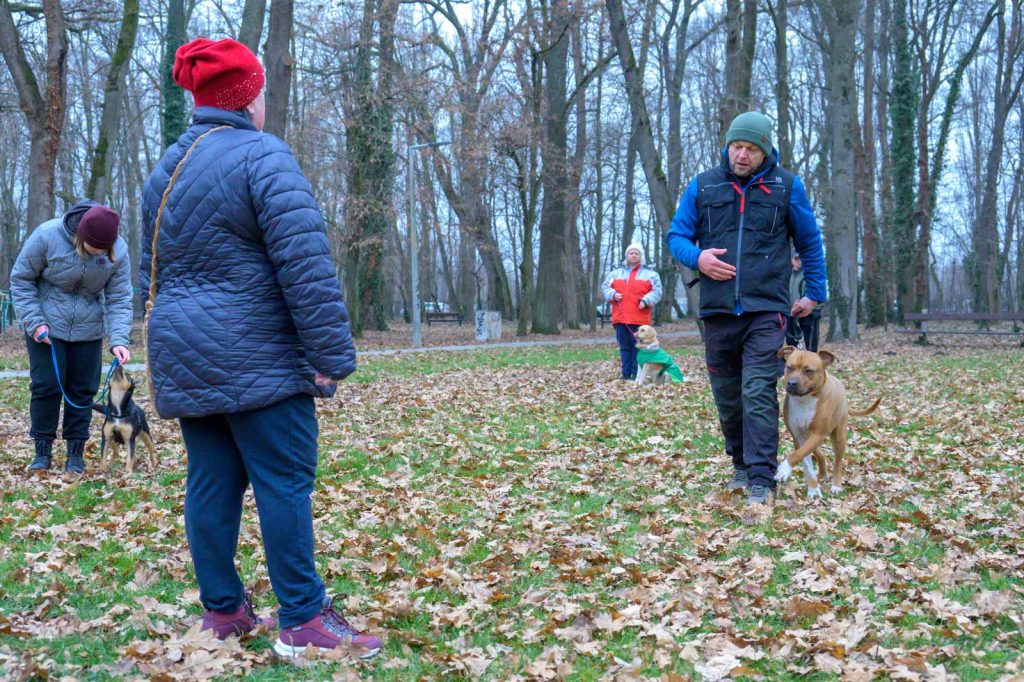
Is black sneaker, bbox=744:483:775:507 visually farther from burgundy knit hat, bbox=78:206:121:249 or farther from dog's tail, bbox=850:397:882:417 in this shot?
burgundy knit hat, bbox=78:206:121:249

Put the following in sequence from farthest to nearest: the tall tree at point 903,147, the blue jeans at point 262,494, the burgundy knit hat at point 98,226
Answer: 1. the tall tree at point 903,147
2. the burgundy knit hat at point 98,226
3. the blue jeans at point 262,494

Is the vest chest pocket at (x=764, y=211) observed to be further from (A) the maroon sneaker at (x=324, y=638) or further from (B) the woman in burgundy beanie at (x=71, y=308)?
(B) the woman in burgundy beanie at (x=71, y=308)

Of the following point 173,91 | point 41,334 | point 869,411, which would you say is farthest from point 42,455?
point 173,91

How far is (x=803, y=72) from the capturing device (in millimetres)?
40156

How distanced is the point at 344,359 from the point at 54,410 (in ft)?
17.1

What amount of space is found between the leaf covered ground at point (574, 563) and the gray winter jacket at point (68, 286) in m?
1.20

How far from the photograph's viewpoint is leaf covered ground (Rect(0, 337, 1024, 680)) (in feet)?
12.0

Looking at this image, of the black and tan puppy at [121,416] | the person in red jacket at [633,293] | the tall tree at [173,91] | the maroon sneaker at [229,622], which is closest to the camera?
the maroon sneaker at [229,622]

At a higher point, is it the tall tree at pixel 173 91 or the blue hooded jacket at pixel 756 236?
the tall tree at pixel 173 91

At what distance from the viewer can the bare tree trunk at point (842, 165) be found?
2217 centimetres

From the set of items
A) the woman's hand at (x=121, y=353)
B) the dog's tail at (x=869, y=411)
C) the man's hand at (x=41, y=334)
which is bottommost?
the dog's tail at (x=869, y=411)

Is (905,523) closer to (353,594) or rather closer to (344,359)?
(353,594)

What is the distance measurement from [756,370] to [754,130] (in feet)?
4.81

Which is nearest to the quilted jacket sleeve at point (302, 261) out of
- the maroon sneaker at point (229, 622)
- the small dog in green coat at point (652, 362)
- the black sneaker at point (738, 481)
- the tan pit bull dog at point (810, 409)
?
the maroon sneaker at point (229, 622)
